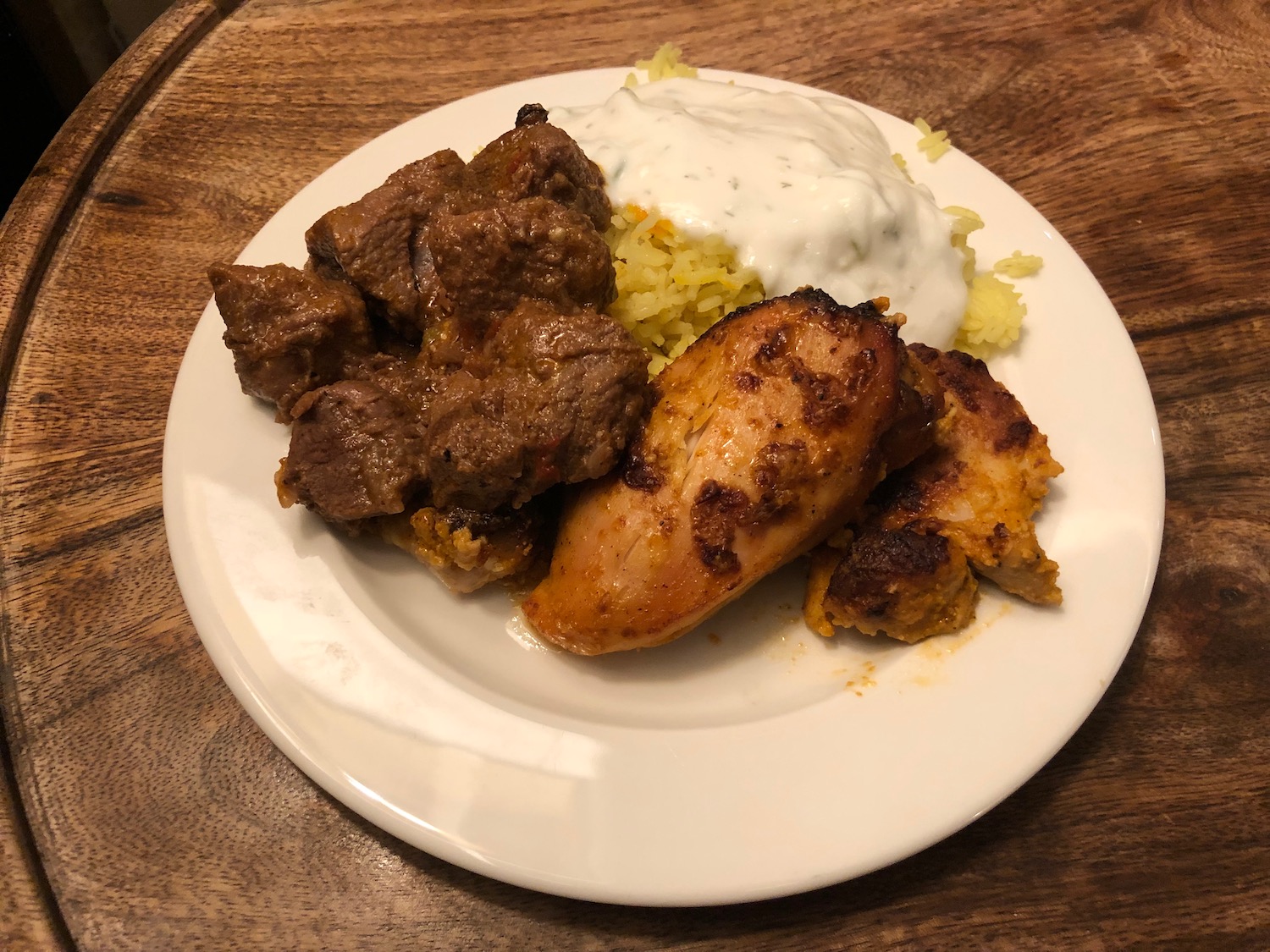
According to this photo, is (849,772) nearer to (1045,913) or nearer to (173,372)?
(1045,913)

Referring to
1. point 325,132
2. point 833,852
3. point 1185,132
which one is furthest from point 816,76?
point 833,852

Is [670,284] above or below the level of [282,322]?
below

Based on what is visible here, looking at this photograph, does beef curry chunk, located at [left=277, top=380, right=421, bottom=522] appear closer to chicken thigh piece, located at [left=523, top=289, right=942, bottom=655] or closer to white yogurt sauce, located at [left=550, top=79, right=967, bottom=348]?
chicken thigh piece, located at [left=523, top=289, right=942, bottom=655]

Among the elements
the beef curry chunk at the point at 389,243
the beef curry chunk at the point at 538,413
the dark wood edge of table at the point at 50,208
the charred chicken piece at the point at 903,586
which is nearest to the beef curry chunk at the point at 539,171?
the beef curry chunk at the point at 389,243

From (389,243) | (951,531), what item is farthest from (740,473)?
(389,243)

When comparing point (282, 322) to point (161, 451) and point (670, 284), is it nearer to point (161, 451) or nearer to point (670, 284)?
point (161, 451)

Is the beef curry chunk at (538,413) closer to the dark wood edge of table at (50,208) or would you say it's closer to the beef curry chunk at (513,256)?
the beef curry chunk at (513,256)

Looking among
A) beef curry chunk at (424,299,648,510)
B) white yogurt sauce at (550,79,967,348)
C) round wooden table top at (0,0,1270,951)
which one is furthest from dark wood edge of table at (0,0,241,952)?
white yogurt sauce at (550,79,967,348)
